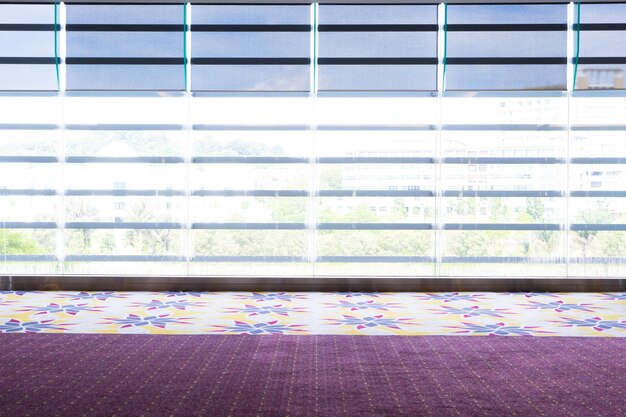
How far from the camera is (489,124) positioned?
8.35 m

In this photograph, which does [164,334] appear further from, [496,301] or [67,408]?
[496,301]

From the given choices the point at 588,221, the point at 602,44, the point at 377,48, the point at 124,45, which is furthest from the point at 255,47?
the point at 588,221

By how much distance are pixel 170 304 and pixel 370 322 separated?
7.59 ft

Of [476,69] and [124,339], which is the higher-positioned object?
[476,69]

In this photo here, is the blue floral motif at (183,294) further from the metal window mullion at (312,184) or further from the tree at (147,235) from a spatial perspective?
the metal window mullion at (312,184)

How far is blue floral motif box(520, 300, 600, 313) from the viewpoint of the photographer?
678 cm

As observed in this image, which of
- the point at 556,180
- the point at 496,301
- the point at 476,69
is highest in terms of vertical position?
the point at 476,69

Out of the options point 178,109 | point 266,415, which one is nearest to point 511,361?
point 266,415

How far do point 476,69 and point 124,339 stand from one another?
535cm

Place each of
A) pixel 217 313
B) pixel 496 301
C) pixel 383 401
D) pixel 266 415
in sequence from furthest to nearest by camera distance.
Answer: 1. pixel 496 301
2. pixel 217 313
3. pixel 383 401
4. pixel 266 415

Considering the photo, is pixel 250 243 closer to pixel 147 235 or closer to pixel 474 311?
pixel 147 235

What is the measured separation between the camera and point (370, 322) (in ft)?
19.6

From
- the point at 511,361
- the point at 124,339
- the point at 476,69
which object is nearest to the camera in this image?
the point at 511,361

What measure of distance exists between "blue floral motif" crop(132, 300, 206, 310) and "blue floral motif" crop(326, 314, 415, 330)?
169 centimetres
